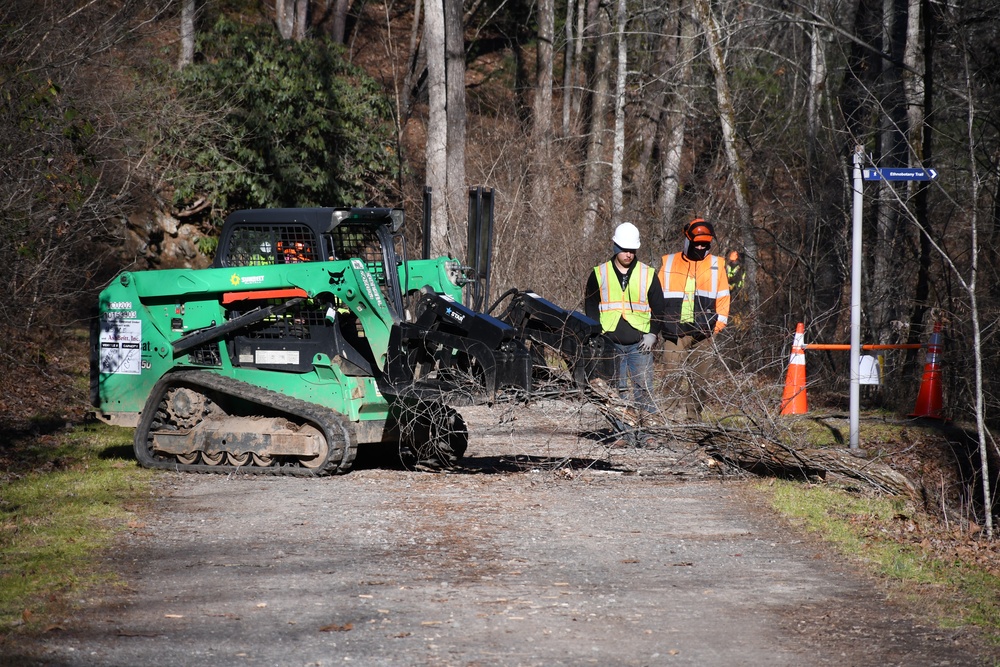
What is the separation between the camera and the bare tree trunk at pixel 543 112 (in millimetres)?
21555

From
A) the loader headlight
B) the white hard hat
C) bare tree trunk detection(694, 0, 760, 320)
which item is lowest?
the loader headlight

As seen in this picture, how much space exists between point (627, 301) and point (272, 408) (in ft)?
11.0

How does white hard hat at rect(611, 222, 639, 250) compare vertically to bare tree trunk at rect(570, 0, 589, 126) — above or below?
below

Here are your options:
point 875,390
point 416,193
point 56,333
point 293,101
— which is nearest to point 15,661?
point 875,390

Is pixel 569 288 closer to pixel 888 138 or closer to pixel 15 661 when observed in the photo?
pixel 888 138

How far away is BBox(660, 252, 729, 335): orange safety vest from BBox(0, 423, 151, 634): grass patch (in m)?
4.99

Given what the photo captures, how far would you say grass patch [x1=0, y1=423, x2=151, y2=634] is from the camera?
620 cm

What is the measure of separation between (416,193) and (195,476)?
60.6 feet

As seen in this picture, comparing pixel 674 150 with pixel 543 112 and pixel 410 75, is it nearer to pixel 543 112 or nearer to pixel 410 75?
pixel 543 112

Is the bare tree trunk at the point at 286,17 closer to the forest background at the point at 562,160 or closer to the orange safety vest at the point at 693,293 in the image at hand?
the forest background at the point at 562,160

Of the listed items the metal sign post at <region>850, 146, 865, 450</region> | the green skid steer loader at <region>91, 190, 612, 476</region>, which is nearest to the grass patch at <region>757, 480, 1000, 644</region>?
the metal sign post at <region>850, 146, 865, 450</region>

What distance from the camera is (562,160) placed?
25297 mm

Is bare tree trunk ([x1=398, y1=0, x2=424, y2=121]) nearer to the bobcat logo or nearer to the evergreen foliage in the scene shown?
the evergreen foliage

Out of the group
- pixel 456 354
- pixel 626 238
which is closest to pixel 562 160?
pixel 626 238
